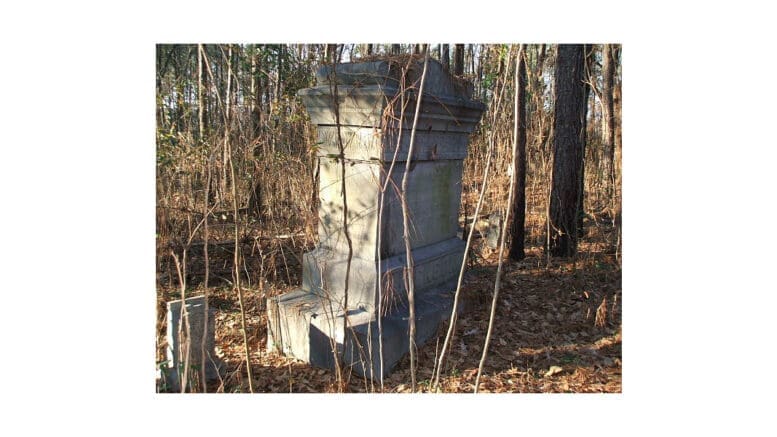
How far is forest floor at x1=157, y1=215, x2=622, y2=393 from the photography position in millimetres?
3428

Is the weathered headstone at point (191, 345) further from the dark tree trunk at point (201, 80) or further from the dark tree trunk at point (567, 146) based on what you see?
the dark tree trunk at point (567, 146)

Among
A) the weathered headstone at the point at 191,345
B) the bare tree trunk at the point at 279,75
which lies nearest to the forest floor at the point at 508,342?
the weathered headstone at the point at 191,345

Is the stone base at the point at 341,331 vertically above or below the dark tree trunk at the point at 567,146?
below

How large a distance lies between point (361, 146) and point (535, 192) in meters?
4.47

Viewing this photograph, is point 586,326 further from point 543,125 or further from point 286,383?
point 543,125

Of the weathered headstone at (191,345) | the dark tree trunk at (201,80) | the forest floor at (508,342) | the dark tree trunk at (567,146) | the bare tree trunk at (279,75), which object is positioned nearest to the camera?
the dark tree trunk at (201,80)

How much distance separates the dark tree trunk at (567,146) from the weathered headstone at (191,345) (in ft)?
13.7

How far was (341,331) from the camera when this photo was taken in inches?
139

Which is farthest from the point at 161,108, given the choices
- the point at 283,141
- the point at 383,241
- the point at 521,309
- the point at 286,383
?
the point at 521,309

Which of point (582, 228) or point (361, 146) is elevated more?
point (361, 146)

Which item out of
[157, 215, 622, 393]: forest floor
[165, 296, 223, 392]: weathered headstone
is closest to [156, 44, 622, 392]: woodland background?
[157, 215, 622, 393]: forest floor

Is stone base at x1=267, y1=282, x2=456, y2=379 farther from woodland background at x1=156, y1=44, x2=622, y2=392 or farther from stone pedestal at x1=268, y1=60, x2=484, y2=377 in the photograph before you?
woodland background at x1=156, y1=44, x2=622, y2=392

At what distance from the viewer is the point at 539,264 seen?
6.01m

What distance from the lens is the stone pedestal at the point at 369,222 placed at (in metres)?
3.51
